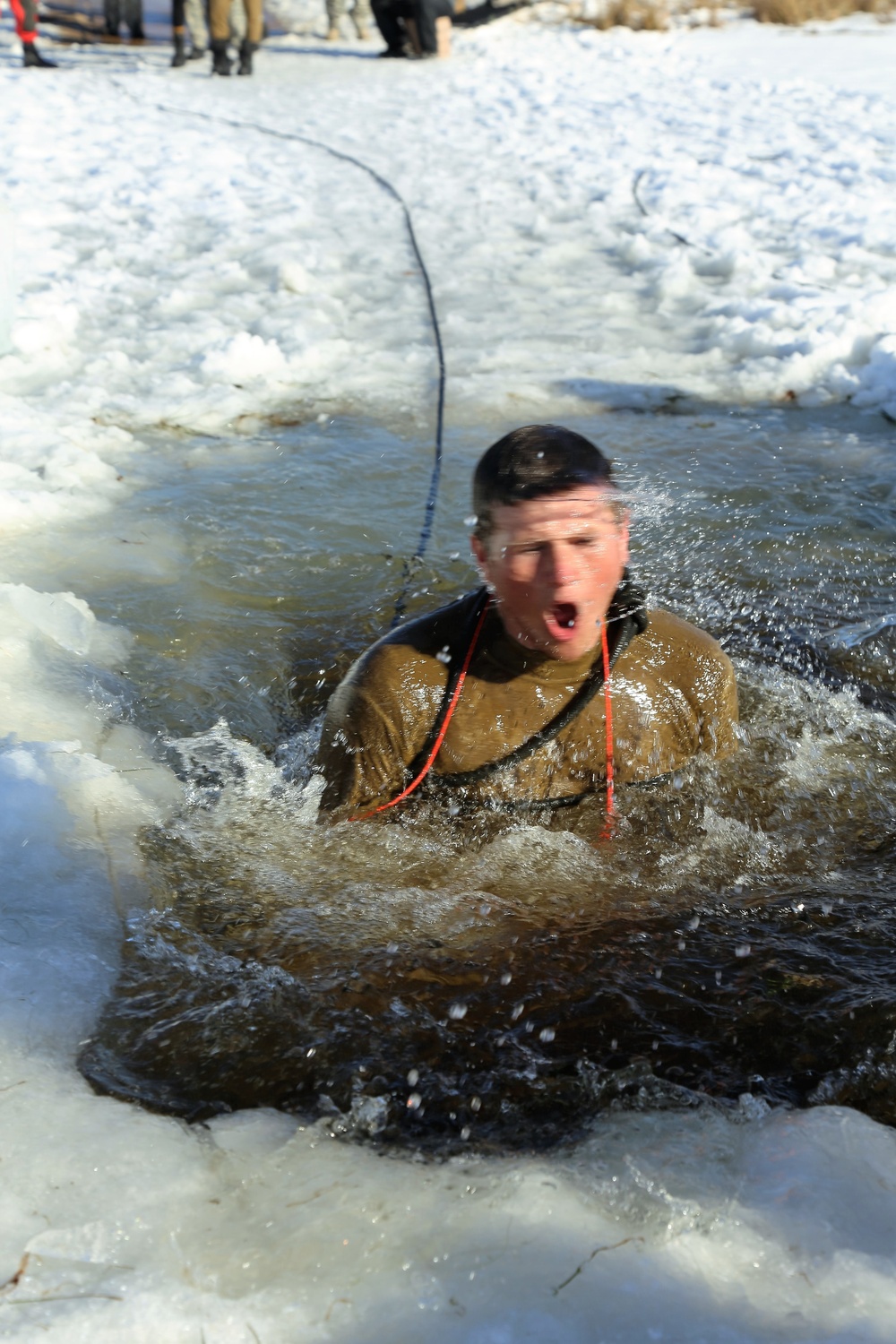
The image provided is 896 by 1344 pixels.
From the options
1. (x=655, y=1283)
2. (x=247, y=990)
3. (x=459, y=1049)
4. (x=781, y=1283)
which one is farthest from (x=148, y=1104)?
(x=781, y=1283)

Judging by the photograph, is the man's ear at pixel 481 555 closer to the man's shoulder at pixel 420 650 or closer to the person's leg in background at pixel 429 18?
the man's shoulder at pixel 420 650

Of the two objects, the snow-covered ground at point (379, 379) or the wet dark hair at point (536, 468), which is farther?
the wet dark hair at point (536, 468)

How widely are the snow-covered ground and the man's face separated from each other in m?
1.02

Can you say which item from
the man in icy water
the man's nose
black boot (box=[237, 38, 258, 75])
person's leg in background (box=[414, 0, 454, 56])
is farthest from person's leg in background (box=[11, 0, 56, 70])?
the man's nose

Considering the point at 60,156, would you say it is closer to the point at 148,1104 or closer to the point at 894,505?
the point at 894,505

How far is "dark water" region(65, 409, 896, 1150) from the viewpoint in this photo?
223 centimetres

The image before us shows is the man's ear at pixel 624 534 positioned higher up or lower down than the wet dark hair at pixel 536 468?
lower down

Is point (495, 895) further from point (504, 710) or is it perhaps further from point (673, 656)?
point (673, 656)

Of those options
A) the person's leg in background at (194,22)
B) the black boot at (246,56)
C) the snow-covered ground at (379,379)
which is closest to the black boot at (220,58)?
the black boot at (246,56)

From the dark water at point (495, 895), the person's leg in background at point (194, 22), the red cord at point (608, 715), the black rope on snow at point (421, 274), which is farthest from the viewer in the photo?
the person's leg in background at point (194, 22)

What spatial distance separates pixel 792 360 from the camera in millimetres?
6215

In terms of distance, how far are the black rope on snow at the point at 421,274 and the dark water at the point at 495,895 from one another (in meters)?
0.07

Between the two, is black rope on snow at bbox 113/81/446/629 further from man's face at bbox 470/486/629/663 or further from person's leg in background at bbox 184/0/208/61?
person's leg in background at bbox 184/0/208/61

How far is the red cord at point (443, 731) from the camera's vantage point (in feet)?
9.09
